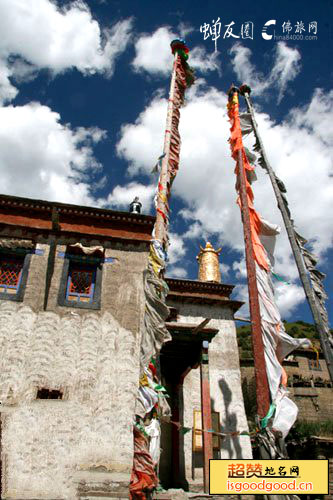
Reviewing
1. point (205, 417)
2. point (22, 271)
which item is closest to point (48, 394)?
point (22, 271)

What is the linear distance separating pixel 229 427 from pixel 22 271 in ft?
28.5

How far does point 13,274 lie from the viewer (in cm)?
943

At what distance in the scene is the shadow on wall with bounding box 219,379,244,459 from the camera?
41.3 ft

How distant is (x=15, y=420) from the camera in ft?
25.5

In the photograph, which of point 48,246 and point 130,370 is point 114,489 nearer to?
point 130,370

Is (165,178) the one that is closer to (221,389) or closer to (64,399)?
(64,399)

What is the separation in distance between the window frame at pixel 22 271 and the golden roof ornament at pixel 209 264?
367 inches

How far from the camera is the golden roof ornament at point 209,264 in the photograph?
17.3 metres

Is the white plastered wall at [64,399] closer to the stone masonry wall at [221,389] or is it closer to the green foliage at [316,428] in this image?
the stone masonry wall at [221,389]

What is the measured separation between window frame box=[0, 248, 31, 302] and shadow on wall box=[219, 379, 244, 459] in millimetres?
8046

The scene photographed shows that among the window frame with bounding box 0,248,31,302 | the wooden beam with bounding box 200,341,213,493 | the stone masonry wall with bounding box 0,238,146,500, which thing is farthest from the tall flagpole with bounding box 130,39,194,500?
the window frame with bounding box 0,248,31,302

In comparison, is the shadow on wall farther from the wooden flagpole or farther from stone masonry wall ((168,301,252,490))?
the wooden flagpole

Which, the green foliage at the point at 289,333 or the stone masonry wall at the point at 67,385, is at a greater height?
the green foliage at the point at 289,333

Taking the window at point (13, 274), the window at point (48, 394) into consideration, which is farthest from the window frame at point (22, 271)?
the window at point (48, 394)
